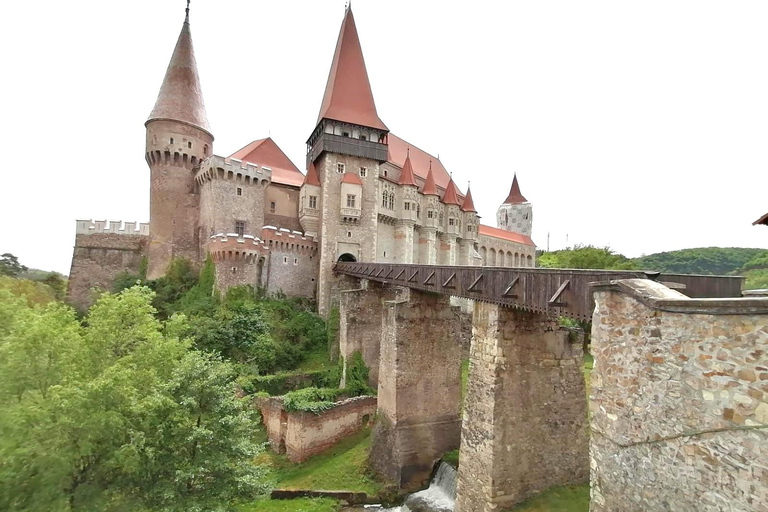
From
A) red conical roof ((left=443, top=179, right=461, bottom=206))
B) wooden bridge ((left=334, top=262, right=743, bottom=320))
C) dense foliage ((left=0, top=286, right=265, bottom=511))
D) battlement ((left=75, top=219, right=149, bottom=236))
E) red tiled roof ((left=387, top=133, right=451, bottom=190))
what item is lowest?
dense foliage ((left=0, top=286, right=265, bottom=511))

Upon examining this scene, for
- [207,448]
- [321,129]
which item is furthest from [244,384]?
[321,129]

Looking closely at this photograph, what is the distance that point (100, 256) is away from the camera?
26.7 meters

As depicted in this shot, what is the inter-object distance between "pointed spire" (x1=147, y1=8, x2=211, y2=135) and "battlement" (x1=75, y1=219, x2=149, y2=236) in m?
7.72

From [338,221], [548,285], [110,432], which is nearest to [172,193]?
[338,221]

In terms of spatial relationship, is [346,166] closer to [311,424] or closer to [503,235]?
[311,424]

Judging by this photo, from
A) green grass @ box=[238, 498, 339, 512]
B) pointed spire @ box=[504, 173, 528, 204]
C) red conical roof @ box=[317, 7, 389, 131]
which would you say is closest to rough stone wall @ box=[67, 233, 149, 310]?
red conical roof @ box=[317, 7, 389, 131]

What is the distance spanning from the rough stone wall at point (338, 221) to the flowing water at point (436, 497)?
49.3 feet

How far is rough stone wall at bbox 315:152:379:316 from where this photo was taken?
2686 centimetres

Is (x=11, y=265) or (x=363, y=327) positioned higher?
(x=11, y=265)

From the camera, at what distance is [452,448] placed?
536 inches

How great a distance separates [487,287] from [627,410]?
418 centimetres

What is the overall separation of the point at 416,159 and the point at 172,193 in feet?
76.5

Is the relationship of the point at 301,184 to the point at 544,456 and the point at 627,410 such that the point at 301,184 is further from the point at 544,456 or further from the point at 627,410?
the point at 627,410

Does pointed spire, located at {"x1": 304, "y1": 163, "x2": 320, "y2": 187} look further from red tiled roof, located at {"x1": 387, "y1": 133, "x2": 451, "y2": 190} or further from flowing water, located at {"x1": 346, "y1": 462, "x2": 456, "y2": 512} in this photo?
flowing water, located at {"x1": 346, "y1": 462, "x2": 456, "y2": 512}
